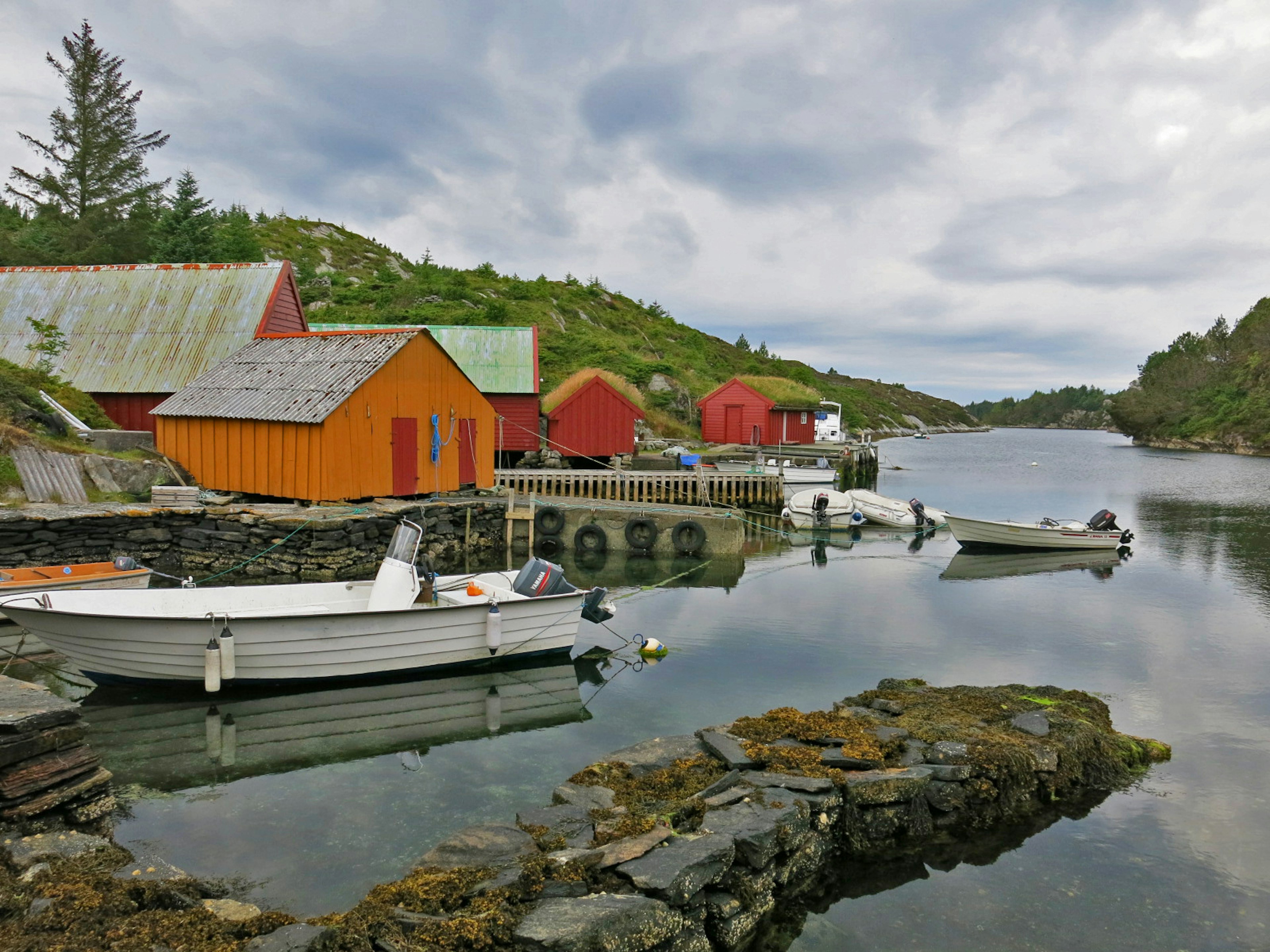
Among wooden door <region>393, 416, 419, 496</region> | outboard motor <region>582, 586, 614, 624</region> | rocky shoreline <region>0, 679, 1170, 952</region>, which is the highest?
wooden door <region>393, 416, 419, 496</region>

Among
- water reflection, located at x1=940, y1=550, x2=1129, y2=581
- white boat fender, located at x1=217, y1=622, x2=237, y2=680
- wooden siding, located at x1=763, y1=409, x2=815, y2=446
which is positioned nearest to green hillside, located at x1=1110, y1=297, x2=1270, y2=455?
wooden siding, located at x1=763, y1=409, x2=815, y2=446

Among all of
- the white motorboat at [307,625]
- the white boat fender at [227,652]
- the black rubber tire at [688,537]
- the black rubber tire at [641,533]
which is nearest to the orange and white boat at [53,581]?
the white motorboat at [307,625]

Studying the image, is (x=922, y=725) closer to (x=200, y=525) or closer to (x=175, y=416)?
(x=200, y=525)

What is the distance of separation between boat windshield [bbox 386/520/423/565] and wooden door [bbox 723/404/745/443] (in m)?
37.3

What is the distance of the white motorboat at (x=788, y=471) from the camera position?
37.1m

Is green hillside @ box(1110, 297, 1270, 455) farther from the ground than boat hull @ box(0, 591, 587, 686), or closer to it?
farther from the ground

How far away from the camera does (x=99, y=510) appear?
17641mm

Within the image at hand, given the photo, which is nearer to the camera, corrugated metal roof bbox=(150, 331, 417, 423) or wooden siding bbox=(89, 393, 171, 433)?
corrugated metal roof bbox=(150, 331, 417, 423)

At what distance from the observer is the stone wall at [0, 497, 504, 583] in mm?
17406

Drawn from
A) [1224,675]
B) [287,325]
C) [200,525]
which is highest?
[287,325]

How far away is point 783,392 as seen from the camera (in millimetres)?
55969

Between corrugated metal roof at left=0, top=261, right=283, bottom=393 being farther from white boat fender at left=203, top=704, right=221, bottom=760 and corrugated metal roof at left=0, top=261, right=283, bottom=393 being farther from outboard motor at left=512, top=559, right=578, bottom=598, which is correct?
white boat fender at left=203, top=704, right=221, bottom=760

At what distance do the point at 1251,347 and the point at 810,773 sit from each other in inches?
4589

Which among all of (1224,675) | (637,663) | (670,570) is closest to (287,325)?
(670,570)
